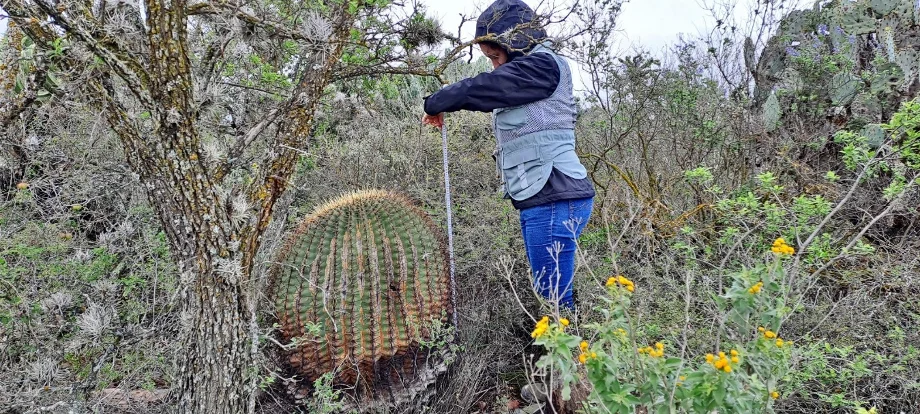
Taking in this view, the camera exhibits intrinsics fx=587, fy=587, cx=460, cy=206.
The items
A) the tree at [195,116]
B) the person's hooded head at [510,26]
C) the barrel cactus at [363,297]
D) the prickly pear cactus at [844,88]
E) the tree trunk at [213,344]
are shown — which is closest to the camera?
the tree at [195,116]

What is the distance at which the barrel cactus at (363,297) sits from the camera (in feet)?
8.04

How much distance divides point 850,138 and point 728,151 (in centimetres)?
144

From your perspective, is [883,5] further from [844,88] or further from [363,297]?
[363,297]

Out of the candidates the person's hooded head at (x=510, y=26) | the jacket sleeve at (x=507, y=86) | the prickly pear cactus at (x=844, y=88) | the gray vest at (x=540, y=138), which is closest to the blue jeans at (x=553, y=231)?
the gray vest at (x=540, y=138)

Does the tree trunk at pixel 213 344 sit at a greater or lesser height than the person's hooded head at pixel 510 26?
lesser

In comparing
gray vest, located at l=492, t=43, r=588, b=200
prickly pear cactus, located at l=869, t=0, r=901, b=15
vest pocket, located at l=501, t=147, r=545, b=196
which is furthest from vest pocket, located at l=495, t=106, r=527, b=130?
prickly pear cactus, located at l=869, t=0, r=901, b=15

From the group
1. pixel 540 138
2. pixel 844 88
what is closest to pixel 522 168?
pixel 540 138

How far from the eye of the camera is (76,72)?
169 cm

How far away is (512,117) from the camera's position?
2.68 meters

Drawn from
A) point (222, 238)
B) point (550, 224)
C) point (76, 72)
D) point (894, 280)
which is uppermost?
point (76, 72)

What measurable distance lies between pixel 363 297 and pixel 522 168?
0.91 meters

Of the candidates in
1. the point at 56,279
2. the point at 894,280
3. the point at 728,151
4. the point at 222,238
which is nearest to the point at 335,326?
the point at 222,238

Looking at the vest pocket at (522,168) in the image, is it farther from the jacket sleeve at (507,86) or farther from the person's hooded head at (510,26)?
the person's hooded head at (510,26)

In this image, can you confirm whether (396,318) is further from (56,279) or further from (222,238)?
(56,279)
